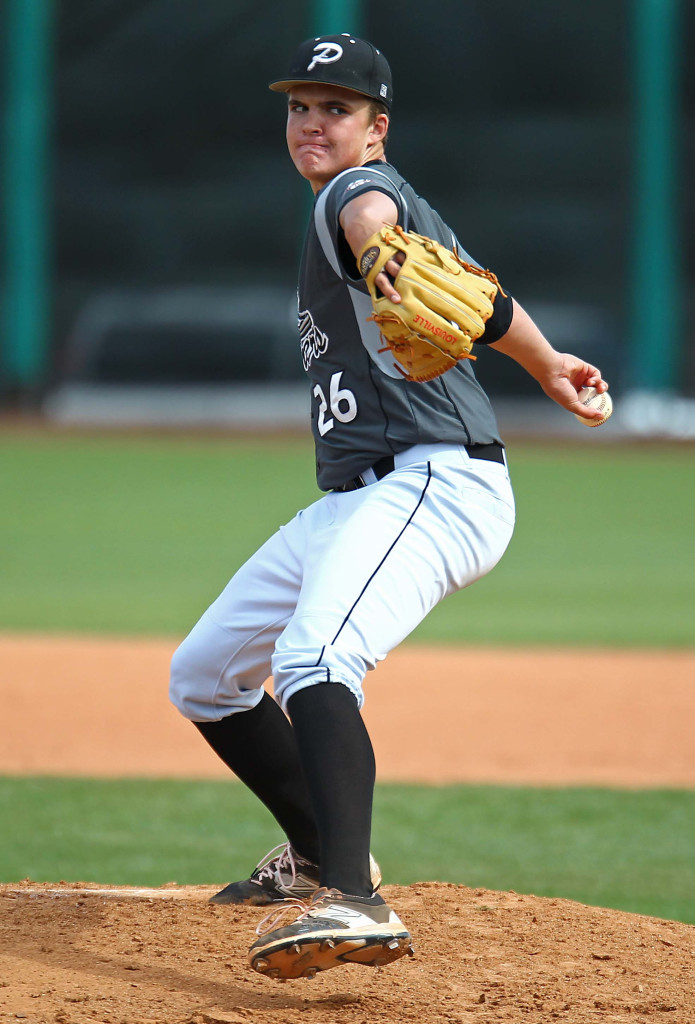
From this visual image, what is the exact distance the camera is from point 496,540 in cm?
255

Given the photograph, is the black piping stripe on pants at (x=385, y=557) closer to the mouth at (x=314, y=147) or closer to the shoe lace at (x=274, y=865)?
the mouth at (x=314, y=147)

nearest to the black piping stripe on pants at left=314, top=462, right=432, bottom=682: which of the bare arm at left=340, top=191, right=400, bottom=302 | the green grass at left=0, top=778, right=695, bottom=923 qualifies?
the bare arm at left=340, top=191, right=400, bottom=302

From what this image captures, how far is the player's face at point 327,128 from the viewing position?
2480 millimetres

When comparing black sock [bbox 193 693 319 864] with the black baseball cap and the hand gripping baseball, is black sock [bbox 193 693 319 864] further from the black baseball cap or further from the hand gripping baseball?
the black baseball cap

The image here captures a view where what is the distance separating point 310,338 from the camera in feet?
8.45

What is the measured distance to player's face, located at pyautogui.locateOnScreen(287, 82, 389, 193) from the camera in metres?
2.48

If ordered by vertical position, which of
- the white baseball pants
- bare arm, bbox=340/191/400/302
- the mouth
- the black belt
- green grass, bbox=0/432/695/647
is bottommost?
green grass, bbox=0/432/695/647

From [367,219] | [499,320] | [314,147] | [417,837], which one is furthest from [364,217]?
Result: [417,837]

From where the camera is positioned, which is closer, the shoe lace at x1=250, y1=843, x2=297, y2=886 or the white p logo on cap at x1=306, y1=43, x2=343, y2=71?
the white p logo on cap at x1=306, y1=43, x2=343, y2=71

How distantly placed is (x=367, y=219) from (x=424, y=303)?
0.18 m

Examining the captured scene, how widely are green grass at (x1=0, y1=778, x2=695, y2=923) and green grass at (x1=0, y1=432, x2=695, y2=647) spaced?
2.90 m

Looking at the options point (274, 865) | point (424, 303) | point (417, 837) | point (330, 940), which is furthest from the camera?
point (417, 837)

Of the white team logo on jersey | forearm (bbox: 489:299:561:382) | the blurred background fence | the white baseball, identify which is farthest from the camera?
the blurred background fence

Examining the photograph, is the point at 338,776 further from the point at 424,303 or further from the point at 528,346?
the point at 528,346
